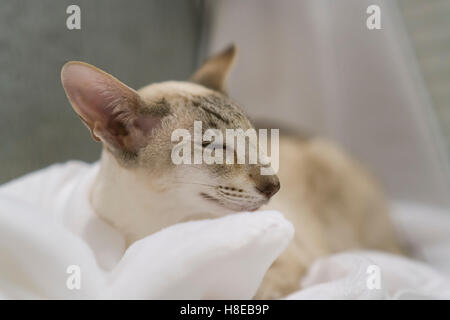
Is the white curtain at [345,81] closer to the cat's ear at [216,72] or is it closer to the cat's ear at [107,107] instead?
the cat's ear at [216,72]

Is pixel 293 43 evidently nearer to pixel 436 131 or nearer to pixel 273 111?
pixel 273 111

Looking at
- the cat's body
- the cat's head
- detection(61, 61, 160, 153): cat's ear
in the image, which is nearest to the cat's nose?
the cat's head

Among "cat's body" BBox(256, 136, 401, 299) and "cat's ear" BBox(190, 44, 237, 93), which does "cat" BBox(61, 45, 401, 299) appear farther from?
"cat's body" BBox(256, 136, 401, 299)

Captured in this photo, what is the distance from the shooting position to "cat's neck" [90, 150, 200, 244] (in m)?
0.49

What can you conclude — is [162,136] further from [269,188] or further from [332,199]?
[332,199]

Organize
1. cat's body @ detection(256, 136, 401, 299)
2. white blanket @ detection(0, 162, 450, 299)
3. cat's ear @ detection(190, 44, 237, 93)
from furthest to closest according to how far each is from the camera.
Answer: cat's body @ detection(256, 136, 401, 299) → cat's ear @ detection(190, 44, 237, 93) → white blanket @ detection(0, 162, 450, 299)

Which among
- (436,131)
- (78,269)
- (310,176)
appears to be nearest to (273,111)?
(310,176)

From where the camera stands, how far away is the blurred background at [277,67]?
0.51 meters

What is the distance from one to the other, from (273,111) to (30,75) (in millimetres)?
822

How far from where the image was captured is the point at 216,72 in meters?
0.64

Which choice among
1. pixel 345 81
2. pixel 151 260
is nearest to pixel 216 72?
pixel 151 260

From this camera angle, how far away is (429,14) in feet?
4.40

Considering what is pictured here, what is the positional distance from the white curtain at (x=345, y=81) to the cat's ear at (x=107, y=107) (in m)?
0.50

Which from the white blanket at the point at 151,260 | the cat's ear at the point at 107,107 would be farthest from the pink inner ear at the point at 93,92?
the white blanket at the point at 151,260
